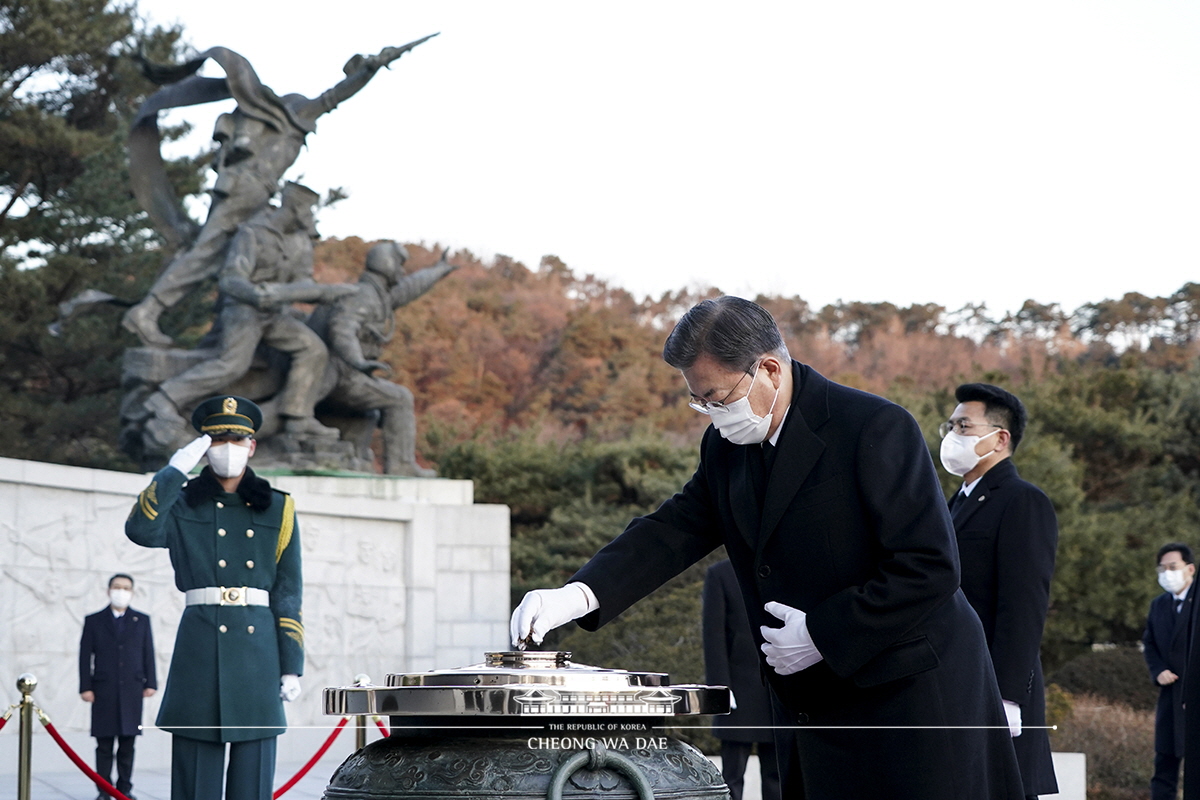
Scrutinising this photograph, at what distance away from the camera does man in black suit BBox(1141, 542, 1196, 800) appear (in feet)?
25.5

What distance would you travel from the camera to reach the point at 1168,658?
330 inches

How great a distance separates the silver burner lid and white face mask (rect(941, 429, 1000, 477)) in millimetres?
2167

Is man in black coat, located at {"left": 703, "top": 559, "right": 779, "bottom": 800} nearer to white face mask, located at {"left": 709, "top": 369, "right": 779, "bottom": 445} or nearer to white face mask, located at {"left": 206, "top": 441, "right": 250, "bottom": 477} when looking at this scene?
white face mask, located at {"left": 206, "top": 441, "right": 250, "bottom": 477}

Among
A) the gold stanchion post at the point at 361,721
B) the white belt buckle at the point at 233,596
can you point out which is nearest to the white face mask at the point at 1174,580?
the gold stanchion post at the point at 361,721

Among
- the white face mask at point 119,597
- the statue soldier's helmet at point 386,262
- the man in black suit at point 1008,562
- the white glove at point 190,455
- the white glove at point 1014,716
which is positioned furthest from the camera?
the statue soldier's helmet at point 386,262

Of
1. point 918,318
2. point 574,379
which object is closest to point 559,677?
point 574,379

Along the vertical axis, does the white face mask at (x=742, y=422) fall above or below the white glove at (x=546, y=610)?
above

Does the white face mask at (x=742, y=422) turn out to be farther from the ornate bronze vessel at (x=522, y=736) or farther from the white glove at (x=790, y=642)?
the ornate bronze vessel at (x=522, y=736)

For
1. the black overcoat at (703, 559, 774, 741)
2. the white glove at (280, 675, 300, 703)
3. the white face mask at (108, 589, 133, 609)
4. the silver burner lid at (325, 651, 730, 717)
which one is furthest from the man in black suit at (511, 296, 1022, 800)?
the white face mask at (108, 589, 133, 609)

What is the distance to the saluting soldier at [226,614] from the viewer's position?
15.9ft

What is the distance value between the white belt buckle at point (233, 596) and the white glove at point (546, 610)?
8.19 ft

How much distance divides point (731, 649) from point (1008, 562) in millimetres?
3485

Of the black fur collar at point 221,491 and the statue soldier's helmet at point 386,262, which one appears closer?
the black fur collar at point 221,491

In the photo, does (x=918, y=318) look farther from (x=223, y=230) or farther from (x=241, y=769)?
(x=241, y=769)
